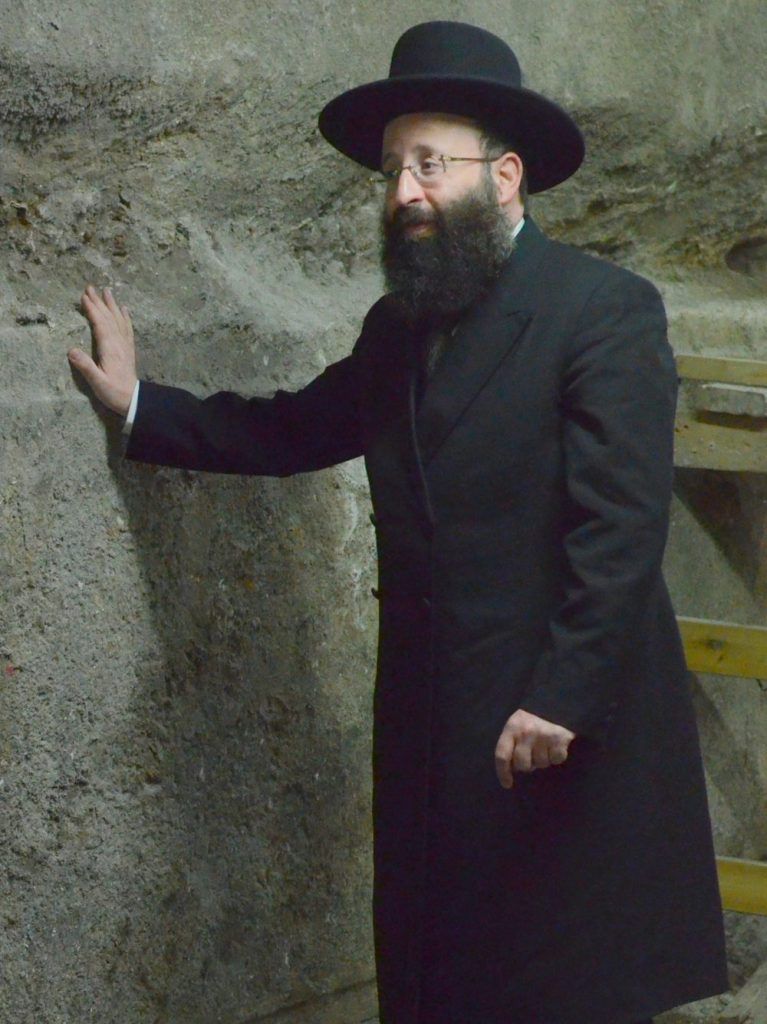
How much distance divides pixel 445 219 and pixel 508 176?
0.12 meters

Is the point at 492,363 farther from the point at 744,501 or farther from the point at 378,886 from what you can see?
the point at 744,501

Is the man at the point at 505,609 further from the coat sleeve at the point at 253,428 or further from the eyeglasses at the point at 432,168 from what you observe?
the coat sleeve at the point at 253,428

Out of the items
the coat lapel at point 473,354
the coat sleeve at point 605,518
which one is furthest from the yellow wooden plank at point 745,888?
the coat lapel at point 473,354

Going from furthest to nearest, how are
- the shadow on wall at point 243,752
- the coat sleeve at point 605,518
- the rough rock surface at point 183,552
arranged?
the shadow on wall at point 243,752 < the rough rock surface at point 183,552 < the coat sleeve at point 605,518

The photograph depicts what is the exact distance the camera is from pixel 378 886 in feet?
7.06

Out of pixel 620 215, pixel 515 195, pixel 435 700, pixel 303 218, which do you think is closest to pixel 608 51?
pixel 620 215

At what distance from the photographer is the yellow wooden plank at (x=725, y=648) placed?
297cm

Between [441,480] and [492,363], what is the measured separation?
16 cm

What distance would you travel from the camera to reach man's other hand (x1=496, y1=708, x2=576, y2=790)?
6.24 feet

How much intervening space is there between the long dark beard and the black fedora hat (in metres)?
0.10

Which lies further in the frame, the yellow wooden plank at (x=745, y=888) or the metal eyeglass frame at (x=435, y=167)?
the yellow wooden plank at (x=745, y=888)

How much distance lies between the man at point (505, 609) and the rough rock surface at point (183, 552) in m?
0.40

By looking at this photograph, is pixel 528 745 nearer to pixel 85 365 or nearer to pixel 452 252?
pixel 452 252

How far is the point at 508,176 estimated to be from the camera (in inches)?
82.6
